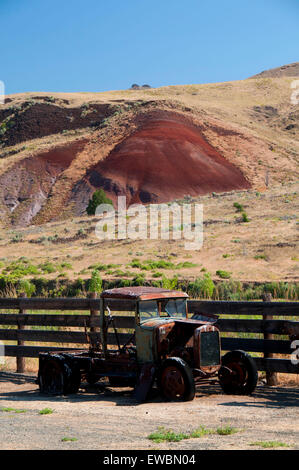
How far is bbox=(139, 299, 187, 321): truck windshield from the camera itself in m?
9.72

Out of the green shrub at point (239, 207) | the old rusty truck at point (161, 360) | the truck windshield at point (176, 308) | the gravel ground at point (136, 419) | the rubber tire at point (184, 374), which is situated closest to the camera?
the gravel ground at point (136, 419)

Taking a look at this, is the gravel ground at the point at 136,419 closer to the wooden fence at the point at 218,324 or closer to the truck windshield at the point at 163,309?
the wooden fence at the point at 218,324

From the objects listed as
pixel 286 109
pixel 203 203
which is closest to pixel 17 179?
pixel 203 203

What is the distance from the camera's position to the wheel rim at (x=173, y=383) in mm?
8758

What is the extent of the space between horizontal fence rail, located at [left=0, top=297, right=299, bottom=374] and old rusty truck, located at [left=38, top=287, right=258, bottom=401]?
685mm

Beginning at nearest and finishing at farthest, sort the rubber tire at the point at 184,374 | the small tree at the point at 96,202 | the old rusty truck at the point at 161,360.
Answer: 1. the rubber tire at the point at 184,374
2. the old rusty truck at the point at 161,360
3. the small tree at the point at 96,202

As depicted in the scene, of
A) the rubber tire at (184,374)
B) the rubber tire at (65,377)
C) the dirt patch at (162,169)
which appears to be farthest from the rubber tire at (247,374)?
the dirt patch at (162,169)

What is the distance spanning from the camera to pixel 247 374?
947 centimetres

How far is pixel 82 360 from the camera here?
10.2 metres

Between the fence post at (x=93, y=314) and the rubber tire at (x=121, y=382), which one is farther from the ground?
the fence post at (x=93, y=314)

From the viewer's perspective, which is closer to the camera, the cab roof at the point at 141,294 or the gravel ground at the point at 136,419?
the gravel ground at the point at 136,419

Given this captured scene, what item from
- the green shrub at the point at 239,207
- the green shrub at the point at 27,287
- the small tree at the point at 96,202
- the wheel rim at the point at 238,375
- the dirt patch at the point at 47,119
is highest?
the dirt patch at the point at 47,119
